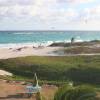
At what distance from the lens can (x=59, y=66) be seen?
4544cm

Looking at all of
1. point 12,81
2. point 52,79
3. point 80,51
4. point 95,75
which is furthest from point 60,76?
point 80,51

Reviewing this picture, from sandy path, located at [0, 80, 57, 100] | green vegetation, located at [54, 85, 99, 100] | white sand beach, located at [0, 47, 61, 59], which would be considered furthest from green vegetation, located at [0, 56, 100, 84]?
green vegetation, located at [54, 85, 99, 100]

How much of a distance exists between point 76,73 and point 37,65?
22.7ft

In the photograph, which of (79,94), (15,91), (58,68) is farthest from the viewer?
(58,68)

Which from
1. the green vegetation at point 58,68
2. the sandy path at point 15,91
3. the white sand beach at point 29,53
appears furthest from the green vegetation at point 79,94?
the white sand beach at point 29,53

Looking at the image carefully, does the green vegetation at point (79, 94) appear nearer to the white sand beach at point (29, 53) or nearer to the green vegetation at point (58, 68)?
the green vegetation at point (58, 68)

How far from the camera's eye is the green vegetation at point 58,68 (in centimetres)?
4081

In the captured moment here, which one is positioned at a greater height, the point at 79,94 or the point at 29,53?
the point at 79,94

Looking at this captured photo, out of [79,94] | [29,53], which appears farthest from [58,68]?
[79,94]

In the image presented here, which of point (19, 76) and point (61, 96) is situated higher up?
point (61, 96)

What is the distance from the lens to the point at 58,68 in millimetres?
44469

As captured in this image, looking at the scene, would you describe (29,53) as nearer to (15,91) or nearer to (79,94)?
(15,91)

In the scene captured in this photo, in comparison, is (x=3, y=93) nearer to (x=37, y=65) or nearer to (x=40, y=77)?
(x=40, y=77)

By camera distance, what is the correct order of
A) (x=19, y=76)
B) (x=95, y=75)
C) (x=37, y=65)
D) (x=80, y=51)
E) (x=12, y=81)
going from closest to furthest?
(x=12, y=81)
(x=95, y=75)
(x=19, y=76)
(x=37, y=65)
(x=80, y=51)
